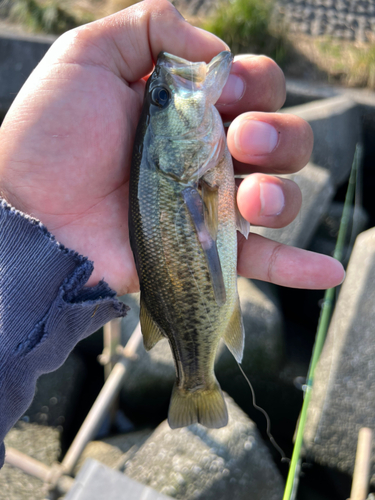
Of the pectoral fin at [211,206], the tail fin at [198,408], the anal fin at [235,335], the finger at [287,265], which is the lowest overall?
the tail fin at [198,408]

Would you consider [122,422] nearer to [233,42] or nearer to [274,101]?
[274,101]

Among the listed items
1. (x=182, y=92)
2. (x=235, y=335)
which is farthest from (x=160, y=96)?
(x=235, y=335)

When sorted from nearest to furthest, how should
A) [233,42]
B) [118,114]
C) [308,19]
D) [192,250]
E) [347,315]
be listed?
1. [192,250]
2. [118,114]
3. [347,315]
4. [233,42]
5. [308,19]

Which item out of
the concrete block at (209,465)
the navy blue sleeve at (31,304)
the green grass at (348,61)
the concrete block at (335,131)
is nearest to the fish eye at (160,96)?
the navy blue sleeve at (31,304)

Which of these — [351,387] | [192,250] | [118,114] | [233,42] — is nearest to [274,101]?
[118,114]

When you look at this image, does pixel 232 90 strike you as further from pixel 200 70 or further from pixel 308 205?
pixel 308 205

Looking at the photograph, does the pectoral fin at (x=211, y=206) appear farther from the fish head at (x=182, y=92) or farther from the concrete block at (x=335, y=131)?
the concrete block at (x=335, y=131)
